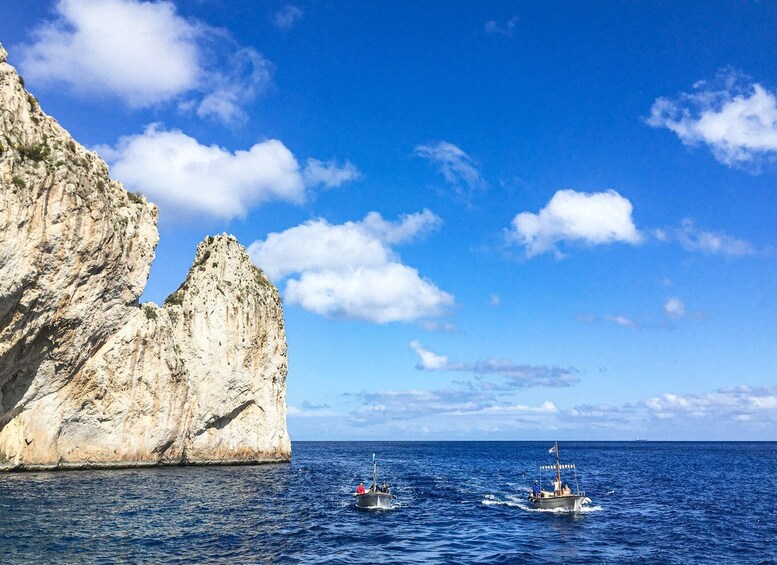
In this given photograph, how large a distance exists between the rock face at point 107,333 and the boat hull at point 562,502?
159ft

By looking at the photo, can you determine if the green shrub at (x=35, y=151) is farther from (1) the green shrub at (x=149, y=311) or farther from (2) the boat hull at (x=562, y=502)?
(2) the boat hull at (x=562, y=502)

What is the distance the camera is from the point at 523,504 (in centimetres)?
5650

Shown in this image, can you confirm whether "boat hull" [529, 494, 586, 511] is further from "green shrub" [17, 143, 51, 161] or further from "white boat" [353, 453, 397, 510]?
"green shrub" [17, 143, 51, 161]

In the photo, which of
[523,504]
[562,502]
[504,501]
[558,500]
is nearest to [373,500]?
[504,501]

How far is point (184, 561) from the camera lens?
94.0 ft

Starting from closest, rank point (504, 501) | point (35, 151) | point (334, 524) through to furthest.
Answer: point (334, 524) → point (35, 151) → point (504, 501)

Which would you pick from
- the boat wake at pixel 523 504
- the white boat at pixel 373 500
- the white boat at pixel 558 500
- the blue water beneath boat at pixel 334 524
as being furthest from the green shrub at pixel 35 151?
the white boat at pixel 558 500

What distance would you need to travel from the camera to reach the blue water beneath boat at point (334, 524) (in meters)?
31.8

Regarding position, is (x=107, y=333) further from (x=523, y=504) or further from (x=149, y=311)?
(x=523, y=504)

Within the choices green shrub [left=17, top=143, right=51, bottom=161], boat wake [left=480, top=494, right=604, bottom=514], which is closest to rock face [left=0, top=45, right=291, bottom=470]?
green shrub [left=17, top=143, right=51, bottom=161]

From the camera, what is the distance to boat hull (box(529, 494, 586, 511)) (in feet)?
167

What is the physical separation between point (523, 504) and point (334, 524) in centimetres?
2264

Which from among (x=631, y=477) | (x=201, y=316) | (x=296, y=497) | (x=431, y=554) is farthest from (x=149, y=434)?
(x=631, y=477)

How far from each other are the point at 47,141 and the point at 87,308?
17041 mm
